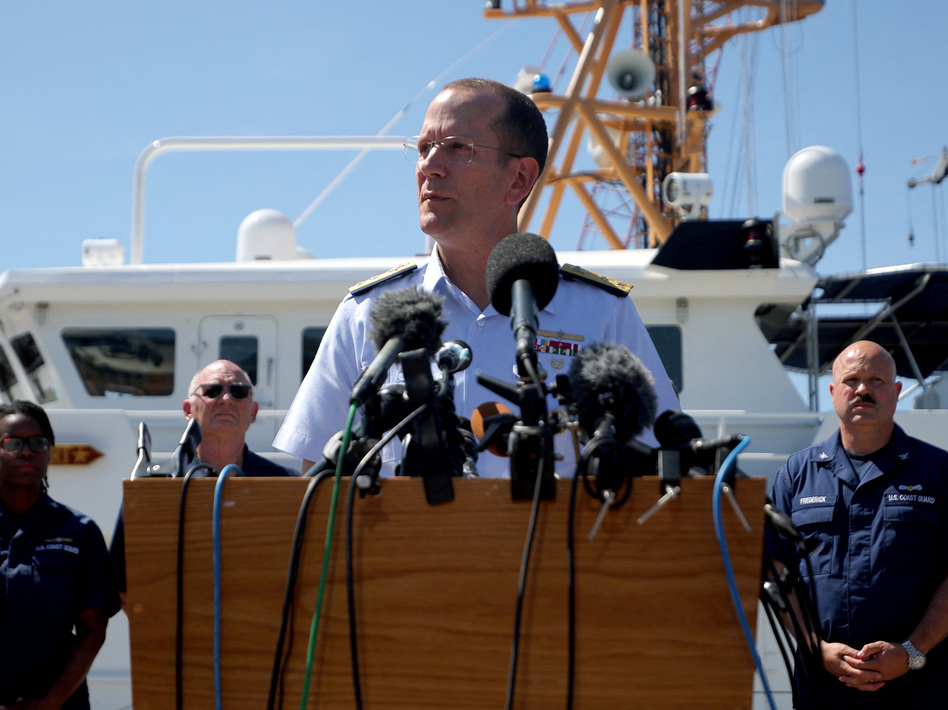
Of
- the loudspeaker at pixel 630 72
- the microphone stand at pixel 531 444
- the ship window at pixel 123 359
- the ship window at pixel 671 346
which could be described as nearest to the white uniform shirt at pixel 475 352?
the microphone stand at pixel 531 444

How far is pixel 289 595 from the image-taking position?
120 cm

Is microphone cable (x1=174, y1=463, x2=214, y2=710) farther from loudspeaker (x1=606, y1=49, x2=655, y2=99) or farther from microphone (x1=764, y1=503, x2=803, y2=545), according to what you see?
loudspeaker (x1=606, y1=49, x2=655, y2=99)

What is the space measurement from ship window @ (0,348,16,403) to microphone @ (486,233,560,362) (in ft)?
20.1

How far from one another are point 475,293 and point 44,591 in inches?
71.0

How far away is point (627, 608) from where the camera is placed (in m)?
1.17

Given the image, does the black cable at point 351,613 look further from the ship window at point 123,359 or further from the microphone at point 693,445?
the ship window at point 123,359

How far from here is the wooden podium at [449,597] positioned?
1162mm

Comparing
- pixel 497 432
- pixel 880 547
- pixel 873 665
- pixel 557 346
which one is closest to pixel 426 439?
pixel 497 432

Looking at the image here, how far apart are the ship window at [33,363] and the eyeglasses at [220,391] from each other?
3240 mm

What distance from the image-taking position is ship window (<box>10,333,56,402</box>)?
253 inches

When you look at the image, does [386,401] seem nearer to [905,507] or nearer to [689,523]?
[689,523]

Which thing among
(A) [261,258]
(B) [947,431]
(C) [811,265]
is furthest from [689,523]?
(A) [261,258]

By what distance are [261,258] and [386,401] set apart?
20.4 feet

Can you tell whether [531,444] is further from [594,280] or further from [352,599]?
[594,280]
